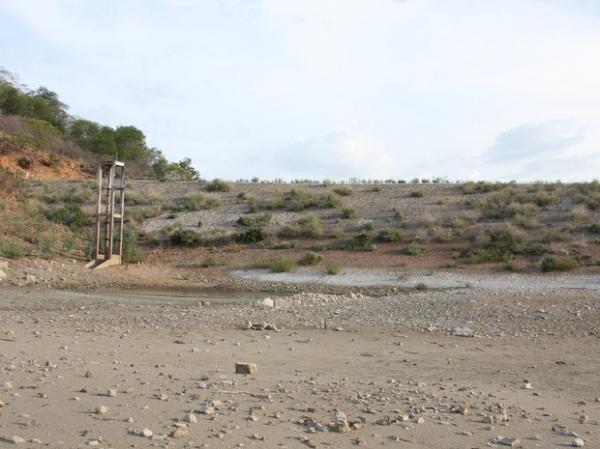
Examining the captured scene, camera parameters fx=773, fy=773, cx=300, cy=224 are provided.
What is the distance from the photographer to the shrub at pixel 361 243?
3675cm

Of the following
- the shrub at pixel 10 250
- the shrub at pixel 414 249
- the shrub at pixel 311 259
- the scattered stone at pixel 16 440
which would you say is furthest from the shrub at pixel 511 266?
the scattered stone at pixel 16 440

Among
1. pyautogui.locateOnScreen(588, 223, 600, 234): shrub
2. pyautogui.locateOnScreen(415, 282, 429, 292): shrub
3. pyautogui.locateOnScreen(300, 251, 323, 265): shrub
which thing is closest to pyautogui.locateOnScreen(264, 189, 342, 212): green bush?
pyautogui.locateOnScreen(300, 251, 323, 265): shrub

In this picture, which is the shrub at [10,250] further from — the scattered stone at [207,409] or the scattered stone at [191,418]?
the scattered stone at [191,418]

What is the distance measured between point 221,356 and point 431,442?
4.94 m

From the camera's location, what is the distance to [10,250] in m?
29.4

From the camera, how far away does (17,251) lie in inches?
1166

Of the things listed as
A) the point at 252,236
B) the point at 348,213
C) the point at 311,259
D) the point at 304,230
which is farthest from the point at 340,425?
the point at 348,213

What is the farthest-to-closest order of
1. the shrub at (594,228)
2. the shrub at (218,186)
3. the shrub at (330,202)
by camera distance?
the shrub at (218,186), the shrub at (330,202), the shrub at (594,228)

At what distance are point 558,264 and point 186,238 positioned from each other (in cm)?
1816

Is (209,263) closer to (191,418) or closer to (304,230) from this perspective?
(304,230)

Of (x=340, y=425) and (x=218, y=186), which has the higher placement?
(x=218, y=186)

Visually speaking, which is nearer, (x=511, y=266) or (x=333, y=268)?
(x=511, y=266)

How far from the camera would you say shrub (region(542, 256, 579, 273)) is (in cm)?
3125

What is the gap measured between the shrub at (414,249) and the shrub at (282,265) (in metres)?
5.59
